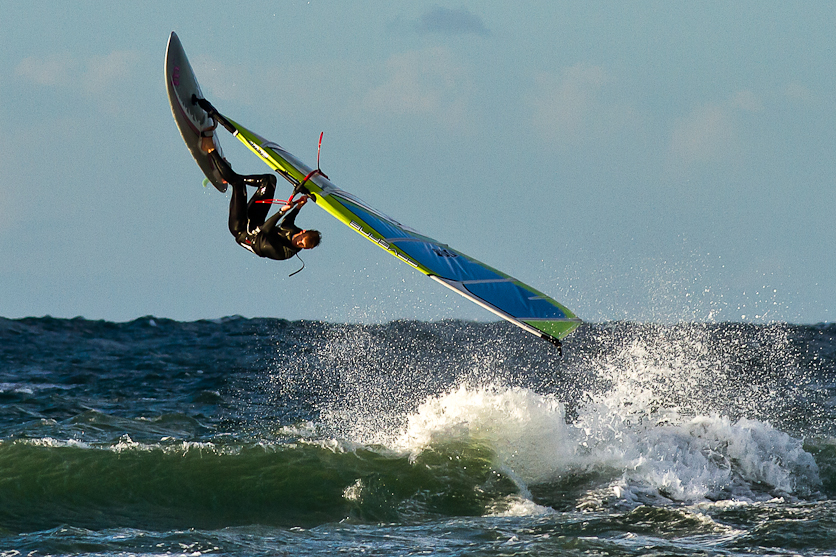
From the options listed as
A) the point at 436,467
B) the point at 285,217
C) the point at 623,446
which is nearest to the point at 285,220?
the point at 285,217

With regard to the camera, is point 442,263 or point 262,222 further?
point 262,222

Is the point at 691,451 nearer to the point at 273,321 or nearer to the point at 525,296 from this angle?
the point at 525,296

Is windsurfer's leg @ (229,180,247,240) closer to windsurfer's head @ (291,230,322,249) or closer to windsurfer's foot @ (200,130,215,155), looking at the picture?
windsurfer's head @ (291,230,322,249)

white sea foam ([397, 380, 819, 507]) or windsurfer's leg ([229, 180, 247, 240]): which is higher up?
windsurfer's leg ([229, 180, 247, 240])

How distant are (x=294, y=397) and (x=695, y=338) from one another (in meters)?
7.80

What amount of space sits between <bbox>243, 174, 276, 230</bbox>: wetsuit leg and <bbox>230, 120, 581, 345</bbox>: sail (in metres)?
0.28

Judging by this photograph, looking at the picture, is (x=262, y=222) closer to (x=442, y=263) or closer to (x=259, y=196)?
(x=259, y=196)

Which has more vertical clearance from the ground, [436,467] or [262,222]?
[262,222]

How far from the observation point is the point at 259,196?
7492mm

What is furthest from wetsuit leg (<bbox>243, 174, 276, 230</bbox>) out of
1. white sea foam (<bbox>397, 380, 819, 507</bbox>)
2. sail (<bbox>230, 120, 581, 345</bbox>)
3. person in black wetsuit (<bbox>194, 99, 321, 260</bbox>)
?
white sea foam (<bbox>397, 380, 819, 507</bbox>)

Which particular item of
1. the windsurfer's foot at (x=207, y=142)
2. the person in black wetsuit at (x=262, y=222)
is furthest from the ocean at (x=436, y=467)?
the windsurfer's foot at (x=207, y=142)

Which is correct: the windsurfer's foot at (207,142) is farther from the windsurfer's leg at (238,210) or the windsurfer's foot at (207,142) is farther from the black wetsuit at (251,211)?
the windsurfer's leg at (238,210)

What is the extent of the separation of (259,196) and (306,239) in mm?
778

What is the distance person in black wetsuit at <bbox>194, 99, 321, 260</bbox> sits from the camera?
23.6 feet
